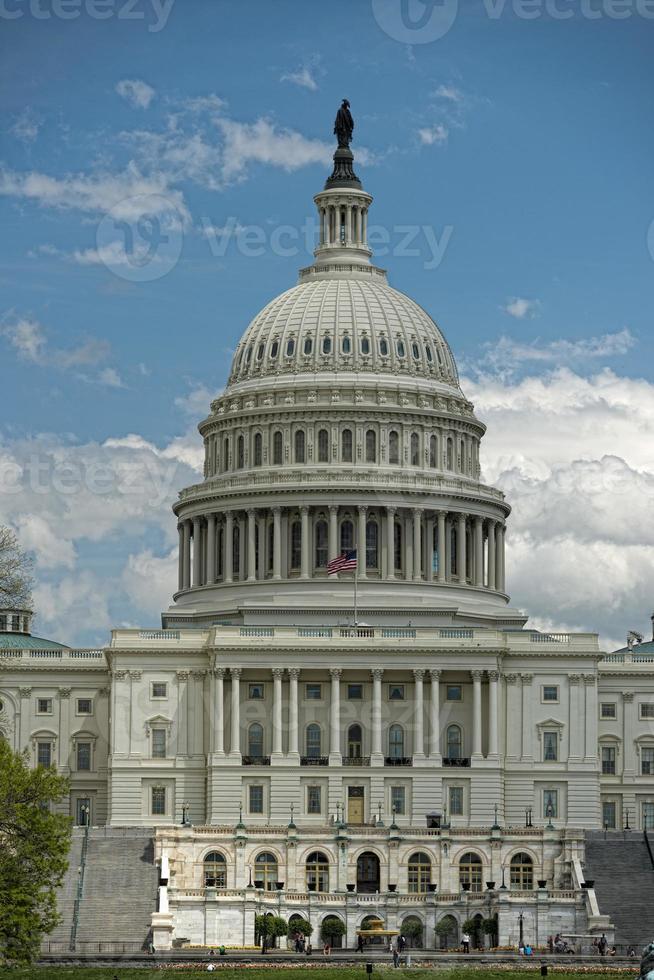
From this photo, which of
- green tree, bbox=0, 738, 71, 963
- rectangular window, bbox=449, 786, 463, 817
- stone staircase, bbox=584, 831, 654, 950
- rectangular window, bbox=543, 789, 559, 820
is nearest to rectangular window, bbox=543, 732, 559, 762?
rectangular window, bbox=543, 789, 559, 820

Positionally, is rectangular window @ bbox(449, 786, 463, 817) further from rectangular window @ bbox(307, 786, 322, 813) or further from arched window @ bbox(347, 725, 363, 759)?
rectangular window @ bbox(307, 786, 322, 813)

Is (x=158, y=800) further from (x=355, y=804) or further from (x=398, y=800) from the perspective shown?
(x=398, y=800)

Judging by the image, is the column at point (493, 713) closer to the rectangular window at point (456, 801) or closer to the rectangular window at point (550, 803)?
the rectangular window at point (456, 801)

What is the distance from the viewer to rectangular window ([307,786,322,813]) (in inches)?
7269

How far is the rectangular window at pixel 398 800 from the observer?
607 feet

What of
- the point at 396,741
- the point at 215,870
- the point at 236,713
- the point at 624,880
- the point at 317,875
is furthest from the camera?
the point at 396,741

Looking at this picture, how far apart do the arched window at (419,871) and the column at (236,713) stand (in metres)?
18.5

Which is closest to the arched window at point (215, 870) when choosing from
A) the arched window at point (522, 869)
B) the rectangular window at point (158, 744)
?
the arched window at point (522, 869)

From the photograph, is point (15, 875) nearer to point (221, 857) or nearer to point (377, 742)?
point (221, 857)

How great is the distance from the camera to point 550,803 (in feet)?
615

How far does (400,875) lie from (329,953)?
18.3 m

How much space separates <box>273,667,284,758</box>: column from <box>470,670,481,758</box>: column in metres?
11.8

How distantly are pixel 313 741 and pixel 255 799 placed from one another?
5.46 meters

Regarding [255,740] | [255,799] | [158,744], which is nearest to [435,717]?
[255,740]
